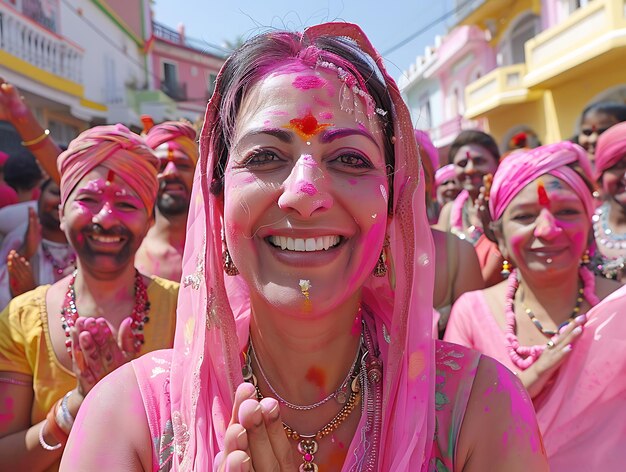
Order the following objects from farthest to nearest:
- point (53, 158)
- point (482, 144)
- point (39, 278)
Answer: point (482, 144)
point (53, 158)
point (39, 278)

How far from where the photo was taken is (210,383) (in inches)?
56.1

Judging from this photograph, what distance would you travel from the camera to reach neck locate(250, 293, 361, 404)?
1.47 meters

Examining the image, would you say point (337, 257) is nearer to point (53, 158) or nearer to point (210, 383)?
point (210, 383)

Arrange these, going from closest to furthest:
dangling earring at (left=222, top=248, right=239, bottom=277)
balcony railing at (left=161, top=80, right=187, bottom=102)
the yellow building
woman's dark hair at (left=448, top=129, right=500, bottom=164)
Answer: dangling earring at (left=222, top=248, right=239, bottom=277) < woman's dark hair at (left=448, top=129, right=500, bottom=164) < the yellow building < balcony railing at (left=161, top=80, right=187, bottom=102)

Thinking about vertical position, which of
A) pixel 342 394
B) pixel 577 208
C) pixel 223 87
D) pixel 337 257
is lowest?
pixel 342 394

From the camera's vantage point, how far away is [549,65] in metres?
13.2

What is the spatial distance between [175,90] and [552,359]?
90.4 ft

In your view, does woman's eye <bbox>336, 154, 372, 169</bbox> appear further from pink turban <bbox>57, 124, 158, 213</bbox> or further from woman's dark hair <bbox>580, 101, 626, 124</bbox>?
woman's dark hair <bbox>580, 101, 626, 124</bbox>

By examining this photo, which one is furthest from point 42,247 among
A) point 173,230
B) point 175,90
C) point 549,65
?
point 175,90

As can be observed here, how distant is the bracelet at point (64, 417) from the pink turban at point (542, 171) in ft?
5.87

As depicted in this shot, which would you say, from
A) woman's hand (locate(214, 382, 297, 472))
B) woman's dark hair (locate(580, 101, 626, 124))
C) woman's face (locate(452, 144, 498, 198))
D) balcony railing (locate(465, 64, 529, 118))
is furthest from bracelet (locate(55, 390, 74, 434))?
balcony railing (locate(465, 64, 529, 118))

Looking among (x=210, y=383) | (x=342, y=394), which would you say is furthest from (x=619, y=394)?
(x=210, y=383)

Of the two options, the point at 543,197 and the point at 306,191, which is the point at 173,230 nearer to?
the point at 543,197

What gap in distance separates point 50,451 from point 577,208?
6.83ft
